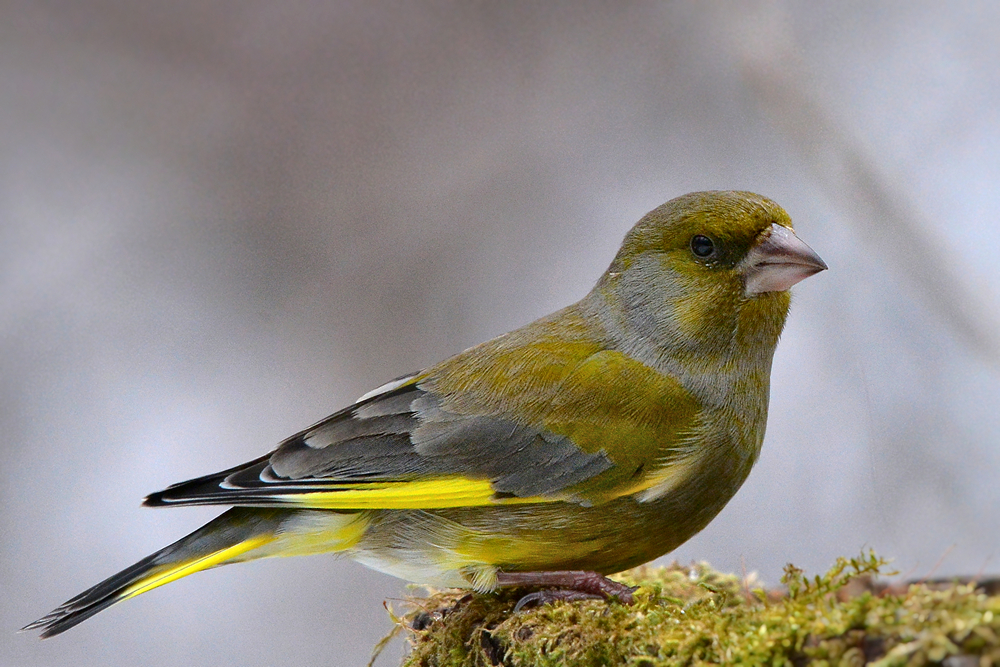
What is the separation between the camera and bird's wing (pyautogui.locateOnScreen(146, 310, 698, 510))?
304 cm

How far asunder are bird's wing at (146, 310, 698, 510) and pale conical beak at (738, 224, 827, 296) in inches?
18.1

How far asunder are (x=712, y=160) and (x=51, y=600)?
5.40 m

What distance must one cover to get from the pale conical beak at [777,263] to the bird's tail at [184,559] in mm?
1805

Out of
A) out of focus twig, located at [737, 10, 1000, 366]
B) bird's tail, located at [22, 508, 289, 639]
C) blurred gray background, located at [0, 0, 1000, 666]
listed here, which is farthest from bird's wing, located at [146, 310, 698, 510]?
blurred gray background, located at [0, 0, 1000, 666]

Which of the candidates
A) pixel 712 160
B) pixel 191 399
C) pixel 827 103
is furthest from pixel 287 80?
pixel 827 103

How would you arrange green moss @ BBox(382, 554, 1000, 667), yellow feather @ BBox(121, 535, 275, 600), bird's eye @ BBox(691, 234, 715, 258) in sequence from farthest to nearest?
bird's eye @ BBox(691, 234, 715, 258) < yellow feather @ BBox(121, 535, 275, 600) < green moss @ BBox(382, 554, 1000, 667)

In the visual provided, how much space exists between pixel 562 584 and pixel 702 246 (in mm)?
1277

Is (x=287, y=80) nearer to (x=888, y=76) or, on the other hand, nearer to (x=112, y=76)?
(x=112, y=76)

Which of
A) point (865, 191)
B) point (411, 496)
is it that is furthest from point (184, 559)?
point (865, 191)

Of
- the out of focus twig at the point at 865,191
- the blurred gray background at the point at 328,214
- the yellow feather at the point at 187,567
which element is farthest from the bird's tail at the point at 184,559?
the out of focus twig at the point at 865,191

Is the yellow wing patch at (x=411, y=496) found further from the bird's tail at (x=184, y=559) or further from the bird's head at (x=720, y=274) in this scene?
the bird's head at (x=720, y=274)

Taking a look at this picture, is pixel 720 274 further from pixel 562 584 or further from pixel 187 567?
pixel 187 567

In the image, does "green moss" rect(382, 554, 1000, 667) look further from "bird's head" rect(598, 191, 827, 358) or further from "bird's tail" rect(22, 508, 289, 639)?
"bird's head" rect(598, 191, 827, 358)

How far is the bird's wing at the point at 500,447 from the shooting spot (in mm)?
3035
